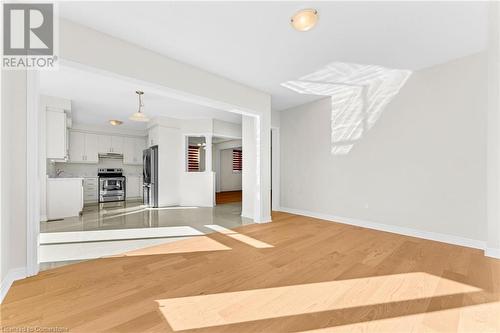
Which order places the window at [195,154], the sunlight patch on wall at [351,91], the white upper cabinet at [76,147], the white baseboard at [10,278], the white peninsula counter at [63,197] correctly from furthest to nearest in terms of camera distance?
1. the white upper cabinet at [76,147]
2. the window at [195,154]
3. the white peninsula counter at [63,197]
4. the sunlight patch on wall at [351,91]
5. the white baseboard at [10,278]

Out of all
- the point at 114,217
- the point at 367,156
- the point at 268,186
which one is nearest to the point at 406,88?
the point at 367,156

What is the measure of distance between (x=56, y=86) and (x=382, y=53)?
5.64 meters

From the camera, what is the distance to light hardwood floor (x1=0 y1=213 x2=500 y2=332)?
4.52 feet

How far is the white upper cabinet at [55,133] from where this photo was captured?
14.5 ft

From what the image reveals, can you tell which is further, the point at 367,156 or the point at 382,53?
the point at 367,156

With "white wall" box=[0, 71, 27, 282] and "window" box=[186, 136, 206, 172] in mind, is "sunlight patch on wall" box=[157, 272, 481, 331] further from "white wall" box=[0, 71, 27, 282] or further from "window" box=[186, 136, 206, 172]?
"window" box=[186, 136, 206, 172]

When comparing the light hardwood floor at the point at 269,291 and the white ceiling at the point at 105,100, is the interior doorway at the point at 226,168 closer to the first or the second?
the white ceiling at the point at 105,100

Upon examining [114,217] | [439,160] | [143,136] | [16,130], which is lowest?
[114,217]

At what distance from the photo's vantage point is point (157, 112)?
5.56 meters

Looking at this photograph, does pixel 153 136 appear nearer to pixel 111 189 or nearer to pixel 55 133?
pixel 55 133

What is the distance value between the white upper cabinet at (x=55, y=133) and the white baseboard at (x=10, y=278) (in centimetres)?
349

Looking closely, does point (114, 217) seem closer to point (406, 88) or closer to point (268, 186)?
point (268, 186)

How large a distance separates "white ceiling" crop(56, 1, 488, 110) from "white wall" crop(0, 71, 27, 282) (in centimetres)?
95

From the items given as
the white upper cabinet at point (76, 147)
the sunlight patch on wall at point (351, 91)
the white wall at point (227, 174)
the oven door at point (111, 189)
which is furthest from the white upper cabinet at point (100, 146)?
the sunlight patch on wall at point (351, 91)
